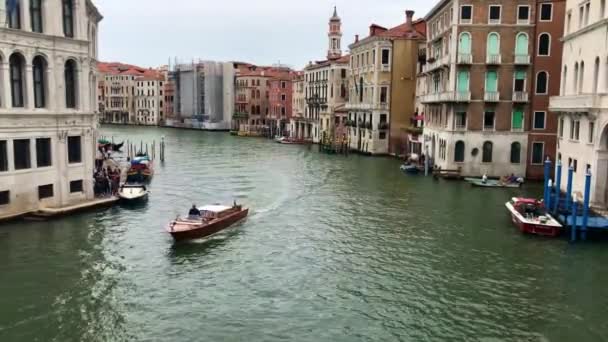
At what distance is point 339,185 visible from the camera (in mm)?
34938

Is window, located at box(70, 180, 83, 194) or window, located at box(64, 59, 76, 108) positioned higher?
window, located at box(64, 59, 76, 108)

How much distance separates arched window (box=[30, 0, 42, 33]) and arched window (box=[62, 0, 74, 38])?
1.20 metres

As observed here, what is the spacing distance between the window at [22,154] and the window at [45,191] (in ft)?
3.52

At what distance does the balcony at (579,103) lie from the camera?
23234 mm

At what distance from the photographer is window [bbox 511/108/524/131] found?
3641 cm

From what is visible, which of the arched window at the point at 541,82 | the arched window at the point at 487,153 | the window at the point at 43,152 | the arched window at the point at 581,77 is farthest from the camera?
the arched window at the point at 487,153

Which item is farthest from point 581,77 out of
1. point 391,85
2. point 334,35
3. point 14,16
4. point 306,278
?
point 334,35

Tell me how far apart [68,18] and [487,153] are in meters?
25.5

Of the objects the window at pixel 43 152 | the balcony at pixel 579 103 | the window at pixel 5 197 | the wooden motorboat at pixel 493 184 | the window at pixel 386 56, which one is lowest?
the wooden motorboat at pixel 493 184

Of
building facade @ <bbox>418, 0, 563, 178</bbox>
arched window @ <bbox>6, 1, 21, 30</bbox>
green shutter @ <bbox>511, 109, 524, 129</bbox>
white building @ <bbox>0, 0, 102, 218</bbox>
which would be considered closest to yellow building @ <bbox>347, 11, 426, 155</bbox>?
building facade @ <bbox>418, 0, 563, 178</bbox>

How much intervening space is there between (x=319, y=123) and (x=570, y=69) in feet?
154

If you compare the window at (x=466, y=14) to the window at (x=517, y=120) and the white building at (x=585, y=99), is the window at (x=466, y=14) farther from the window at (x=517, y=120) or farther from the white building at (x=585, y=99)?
the white building at (x=585, y=99)

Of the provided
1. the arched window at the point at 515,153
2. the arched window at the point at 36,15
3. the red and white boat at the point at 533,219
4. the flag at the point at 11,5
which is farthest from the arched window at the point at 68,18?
the arched window at the point at 515,153

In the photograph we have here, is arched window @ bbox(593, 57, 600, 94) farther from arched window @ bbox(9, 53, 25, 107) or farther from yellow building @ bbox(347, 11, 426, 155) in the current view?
yellow building @ bbox(347, 11, 426, 155)
